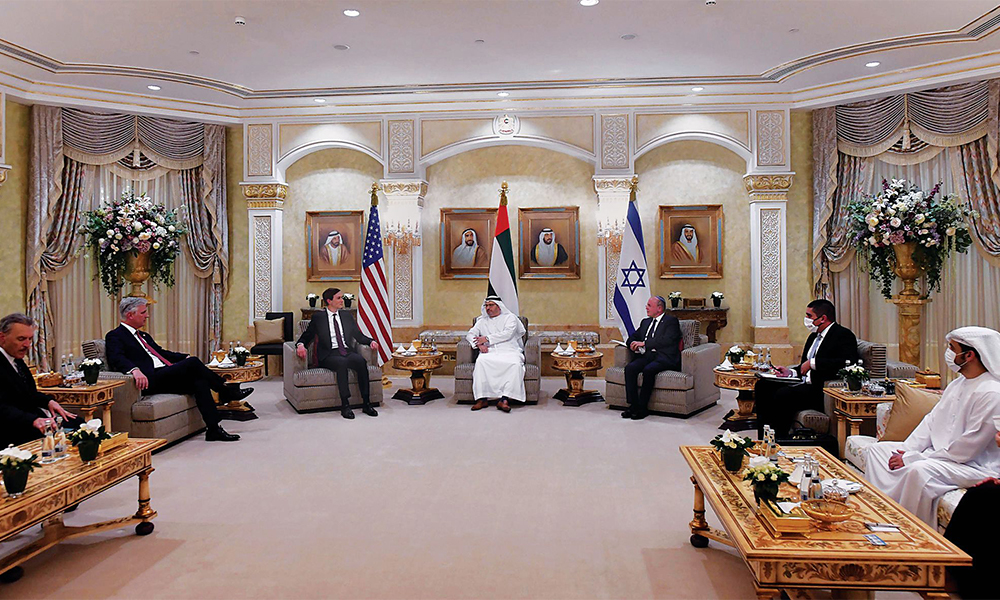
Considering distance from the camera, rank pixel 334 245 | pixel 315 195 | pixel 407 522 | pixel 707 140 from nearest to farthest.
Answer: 1. pixel 407 522
2. pixel 707 140
3. pixel 334 245
4. pixel 315 195

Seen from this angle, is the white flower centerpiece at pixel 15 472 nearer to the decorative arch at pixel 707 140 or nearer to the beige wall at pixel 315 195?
the beige wall at pixel 315 195

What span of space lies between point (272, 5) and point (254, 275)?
16.3 ft

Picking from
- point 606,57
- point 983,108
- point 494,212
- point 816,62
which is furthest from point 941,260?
point 494,212

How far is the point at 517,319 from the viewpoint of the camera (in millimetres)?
8797

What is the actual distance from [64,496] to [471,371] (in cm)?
519

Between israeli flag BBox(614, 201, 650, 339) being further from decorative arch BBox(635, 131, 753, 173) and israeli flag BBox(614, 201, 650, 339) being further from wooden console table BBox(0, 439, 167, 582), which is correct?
wooden console table BBox(0, 439, 167, 582)

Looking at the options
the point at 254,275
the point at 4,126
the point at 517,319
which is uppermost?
the point at 4,126

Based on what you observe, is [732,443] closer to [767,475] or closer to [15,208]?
[767,475]

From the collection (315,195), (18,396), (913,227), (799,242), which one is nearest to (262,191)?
(315,195)

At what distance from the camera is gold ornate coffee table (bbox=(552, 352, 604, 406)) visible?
8.35 meters

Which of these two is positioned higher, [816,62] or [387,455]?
[816,62]

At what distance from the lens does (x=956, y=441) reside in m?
3.73

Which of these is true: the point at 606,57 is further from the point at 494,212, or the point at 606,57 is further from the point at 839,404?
the point at 839,404

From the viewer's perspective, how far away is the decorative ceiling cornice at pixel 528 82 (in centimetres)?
777
